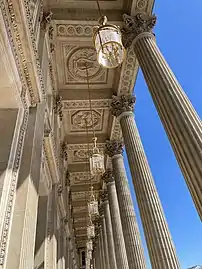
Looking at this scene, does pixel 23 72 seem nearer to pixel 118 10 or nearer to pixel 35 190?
A: pixel 35 190

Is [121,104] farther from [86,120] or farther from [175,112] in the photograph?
[175,112]

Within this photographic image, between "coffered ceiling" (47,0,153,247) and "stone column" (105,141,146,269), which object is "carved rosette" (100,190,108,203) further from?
"stone column" (105,141,146,269)

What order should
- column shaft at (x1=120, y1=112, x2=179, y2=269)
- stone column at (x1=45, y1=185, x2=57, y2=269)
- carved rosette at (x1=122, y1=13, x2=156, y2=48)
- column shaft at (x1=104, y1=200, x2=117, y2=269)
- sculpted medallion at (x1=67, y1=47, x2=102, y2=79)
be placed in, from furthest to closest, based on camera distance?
column shaft at (x1=104, y1=200, x2=117, y2=269), sculpted medallion at (x1=67, y1=47, x2=102, y2=79), carved rosette at (x1=122, y1=13, x2=156, y2=48), stone column at (x1=45, y1=185, x2=57, y2=269), column shaft at (x1=120, y1=112, x2=179, y2=269)

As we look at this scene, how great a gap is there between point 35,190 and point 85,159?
1001 centimetres

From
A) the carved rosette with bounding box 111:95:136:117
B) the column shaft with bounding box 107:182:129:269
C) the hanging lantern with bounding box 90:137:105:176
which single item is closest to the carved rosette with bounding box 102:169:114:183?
the column shaft with bounding box 107:182:129:269

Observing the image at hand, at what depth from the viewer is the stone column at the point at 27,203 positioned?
2828 mm

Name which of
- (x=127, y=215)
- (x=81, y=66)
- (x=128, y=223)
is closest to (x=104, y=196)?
(x=127, y=215)

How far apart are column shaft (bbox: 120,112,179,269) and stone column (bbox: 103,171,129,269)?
169 inches

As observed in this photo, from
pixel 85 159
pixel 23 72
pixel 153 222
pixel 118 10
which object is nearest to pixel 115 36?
pixel 23 72

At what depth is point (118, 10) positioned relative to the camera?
765 cm

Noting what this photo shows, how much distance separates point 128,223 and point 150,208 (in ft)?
7.91

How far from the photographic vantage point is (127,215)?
786cm

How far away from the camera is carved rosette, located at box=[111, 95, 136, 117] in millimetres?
8766

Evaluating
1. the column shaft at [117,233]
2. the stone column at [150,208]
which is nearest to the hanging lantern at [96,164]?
the stone column at [150,208]
